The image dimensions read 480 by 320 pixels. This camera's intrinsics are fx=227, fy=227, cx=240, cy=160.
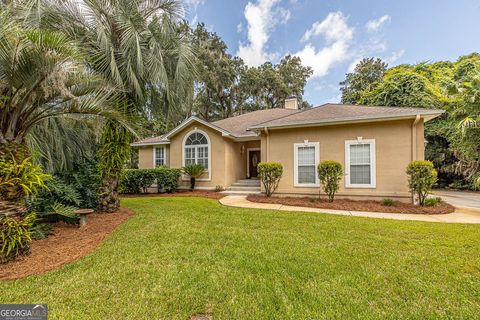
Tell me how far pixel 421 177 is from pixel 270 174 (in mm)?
5501

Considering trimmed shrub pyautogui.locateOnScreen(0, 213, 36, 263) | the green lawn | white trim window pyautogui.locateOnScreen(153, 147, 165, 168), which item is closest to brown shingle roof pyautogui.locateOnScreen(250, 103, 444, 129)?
the green lawn

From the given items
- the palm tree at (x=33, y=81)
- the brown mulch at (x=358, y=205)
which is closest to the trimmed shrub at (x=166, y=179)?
the brown mulch at (x=358, y=205)

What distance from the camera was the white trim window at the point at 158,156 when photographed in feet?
49.0

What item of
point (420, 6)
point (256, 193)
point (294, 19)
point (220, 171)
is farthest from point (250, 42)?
point (256, 193)

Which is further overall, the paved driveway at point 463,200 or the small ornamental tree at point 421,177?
the paved driveway at point 463,200

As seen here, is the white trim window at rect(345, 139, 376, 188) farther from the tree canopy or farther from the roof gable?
the roof gable

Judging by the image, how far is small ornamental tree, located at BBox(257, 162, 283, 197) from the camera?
1022 cm

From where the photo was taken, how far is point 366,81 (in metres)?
29.3

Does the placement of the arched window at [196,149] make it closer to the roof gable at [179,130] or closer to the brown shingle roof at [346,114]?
the roof gable at [179,130]

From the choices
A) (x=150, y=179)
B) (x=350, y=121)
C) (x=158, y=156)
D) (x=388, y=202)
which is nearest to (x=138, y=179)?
(x=150, y=179)

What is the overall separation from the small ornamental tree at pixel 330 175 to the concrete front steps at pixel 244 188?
12.2 feet

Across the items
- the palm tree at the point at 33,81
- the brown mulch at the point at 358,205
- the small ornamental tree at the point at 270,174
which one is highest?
the palm tree at the point at 33,81

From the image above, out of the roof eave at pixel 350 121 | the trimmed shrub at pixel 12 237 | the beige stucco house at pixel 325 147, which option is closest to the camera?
the trimmed shrub at pixel 12 237

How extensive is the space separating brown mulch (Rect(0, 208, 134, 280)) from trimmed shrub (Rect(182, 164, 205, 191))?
6090mm
